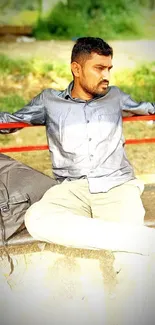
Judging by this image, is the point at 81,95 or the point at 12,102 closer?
the point at 81,95

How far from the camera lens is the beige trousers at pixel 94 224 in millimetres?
2420

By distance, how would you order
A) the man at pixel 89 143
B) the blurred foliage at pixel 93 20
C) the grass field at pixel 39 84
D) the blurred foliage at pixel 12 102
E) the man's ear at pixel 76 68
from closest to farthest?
the man at pixel 89 143 < the man's ear at pixel 76 68 < the grass field at pixel 39 84 < the blurred foliage at pixel 12 102 < the blurred foliage at pixel 93 20

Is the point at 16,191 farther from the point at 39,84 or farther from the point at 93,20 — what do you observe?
the point at 93,20

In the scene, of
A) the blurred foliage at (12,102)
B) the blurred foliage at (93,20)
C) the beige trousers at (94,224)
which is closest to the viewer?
the beige trousers at (94,224)

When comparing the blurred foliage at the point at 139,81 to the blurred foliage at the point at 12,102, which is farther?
the blurred foliage at the point at 139,81

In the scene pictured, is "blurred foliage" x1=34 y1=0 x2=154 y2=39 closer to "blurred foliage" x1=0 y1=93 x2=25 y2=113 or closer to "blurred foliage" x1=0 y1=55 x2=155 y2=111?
"blurred foliage" x1=0 y1=55 x2=155 y2=111

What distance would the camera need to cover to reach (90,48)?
8.59 ft

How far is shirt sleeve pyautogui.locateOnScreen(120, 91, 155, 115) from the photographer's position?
8.93 feet

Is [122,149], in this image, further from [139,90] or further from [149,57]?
[149,57]

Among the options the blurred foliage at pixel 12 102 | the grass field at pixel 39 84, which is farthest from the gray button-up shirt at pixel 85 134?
the blurred foliage at pixel 12 102

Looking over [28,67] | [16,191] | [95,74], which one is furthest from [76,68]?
[28,67]

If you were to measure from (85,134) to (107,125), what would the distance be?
0.40ft

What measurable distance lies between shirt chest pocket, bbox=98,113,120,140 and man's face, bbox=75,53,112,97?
127mm

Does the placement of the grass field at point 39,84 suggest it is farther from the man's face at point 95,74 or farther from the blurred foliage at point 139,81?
the man's face at point 95,74
